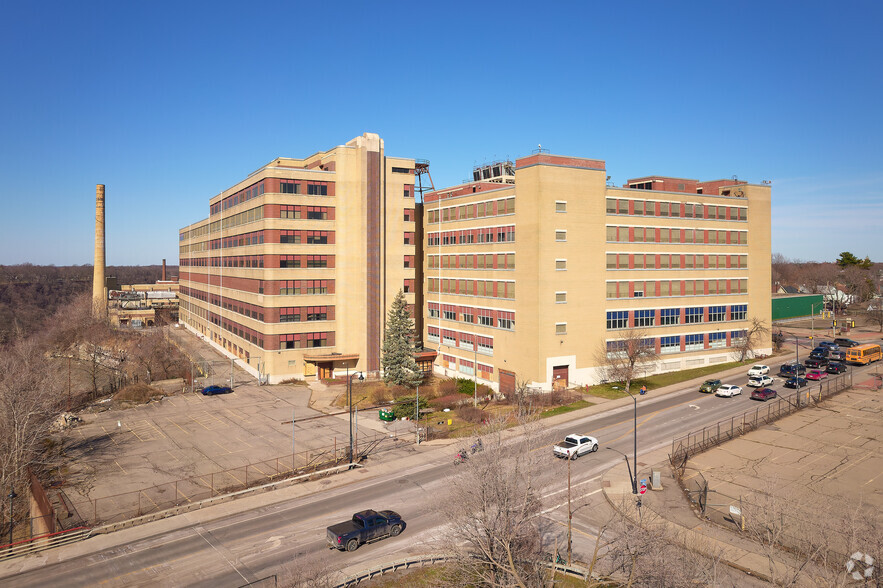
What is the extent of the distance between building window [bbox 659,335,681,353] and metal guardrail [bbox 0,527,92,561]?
6367 cm

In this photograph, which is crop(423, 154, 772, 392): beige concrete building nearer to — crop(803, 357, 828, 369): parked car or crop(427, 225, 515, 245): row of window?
crop(427, 225, 515, 245): row of window

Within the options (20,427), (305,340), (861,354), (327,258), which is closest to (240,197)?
(327,258)

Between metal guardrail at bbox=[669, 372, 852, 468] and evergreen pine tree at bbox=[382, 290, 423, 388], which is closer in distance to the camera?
metal guardrail at bbox=[669, 372, 852, 468]

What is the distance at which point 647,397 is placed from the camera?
63000mm

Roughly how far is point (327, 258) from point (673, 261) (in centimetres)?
4666

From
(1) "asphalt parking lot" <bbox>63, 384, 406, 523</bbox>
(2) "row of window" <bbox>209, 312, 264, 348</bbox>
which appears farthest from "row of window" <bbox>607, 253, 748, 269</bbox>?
(2) "row of window" <bbox>209, 312, 264, 348</bbox>

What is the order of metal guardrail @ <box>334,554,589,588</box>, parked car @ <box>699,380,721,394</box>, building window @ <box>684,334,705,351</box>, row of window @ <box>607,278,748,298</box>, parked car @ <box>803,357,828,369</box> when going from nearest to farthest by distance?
1. metal guardrail @ <box>334,554,589,588</box>
2. parked car @ <box>699,380,721,394</box>
3. row of window @ <box>607,278,748,298</box>
4. building window @ <box>684,334,705,351</box>
5. parked car @ <box>803,357,828,369</box>

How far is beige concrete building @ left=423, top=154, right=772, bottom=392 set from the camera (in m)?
63.9

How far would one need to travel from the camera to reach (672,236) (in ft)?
237

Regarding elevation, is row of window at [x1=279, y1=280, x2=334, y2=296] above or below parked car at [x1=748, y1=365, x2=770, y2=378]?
above

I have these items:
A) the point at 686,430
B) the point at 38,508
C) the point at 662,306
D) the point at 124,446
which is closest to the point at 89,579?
the point at 38,508

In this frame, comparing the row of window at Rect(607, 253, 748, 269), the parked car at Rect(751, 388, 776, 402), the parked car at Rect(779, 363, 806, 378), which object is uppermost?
the row of window at Rect(607, 253, 748, 269)

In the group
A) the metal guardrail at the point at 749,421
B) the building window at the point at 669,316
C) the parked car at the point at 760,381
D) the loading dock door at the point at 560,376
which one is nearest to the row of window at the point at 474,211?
the loading dock door at the point at 560,376

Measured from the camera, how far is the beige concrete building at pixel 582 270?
210ft
